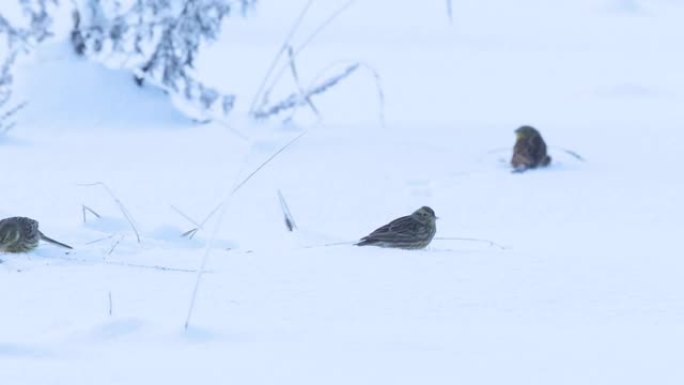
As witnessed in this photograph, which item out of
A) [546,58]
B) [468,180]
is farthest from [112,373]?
[546,58]

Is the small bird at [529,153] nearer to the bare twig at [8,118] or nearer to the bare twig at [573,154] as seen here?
the bare twig at [573,154]

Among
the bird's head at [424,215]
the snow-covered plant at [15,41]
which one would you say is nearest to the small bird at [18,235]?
the bird's head at [424,215]

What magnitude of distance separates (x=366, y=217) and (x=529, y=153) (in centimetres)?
145

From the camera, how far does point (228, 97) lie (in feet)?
27.0

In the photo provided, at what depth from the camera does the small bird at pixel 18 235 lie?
14.3 ft

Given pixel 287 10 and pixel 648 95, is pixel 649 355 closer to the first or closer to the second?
pixel 648 95

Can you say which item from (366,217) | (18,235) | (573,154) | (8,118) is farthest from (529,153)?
(18,235)

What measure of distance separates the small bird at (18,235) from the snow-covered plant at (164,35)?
3.83 meters

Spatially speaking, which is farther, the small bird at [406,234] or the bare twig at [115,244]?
the small bird at [406,234]

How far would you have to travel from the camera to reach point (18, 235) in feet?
14.4

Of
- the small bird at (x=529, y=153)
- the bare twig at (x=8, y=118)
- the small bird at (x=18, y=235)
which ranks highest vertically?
Result: the small bird at (x=18, y=235)

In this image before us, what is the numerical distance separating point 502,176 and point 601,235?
1673 mm

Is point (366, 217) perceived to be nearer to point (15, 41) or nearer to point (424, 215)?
point (424, 215)

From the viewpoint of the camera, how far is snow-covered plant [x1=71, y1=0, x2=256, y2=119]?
8320 millimetres
